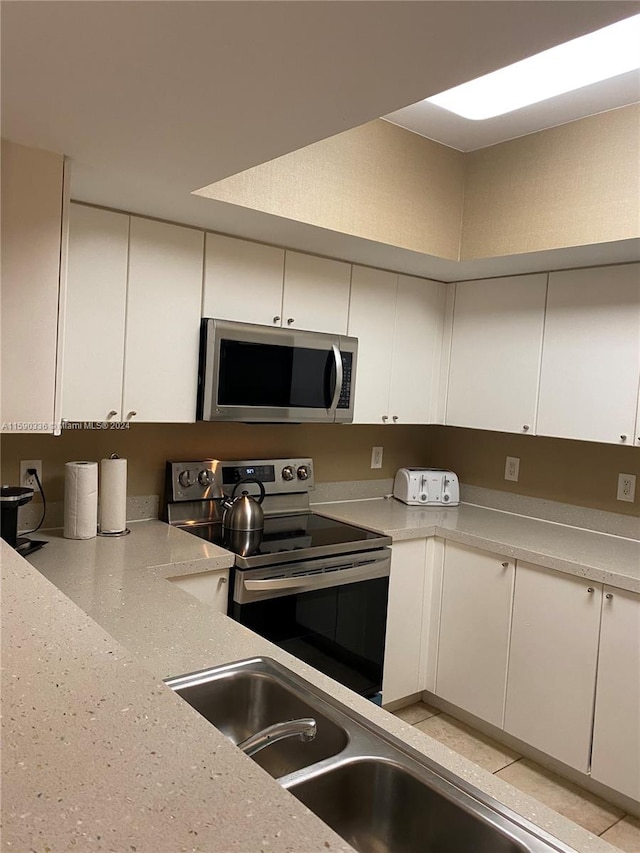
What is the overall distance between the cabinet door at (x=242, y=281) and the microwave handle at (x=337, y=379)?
0.29m

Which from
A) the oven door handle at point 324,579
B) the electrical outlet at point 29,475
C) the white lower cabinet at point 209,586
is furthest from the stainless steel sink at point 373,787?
the electrical outlet at point 29,475

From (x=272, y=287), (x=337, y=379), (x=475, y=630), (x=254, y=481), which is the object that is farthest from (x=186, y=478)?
(x=475, y=630)

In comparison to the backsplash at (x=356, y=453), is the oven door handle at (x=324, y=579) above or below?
below

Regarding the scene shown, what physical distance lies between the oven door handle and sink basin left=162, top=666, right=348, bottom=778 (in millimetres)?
912

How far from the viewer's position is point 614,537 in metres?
2.96

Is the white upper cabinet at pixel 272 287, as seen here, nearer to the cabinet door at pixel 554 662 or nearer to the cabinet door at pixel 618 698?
the cabinet door at pixel 554 662

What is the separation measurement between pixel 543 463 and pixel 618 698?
47.8 inches

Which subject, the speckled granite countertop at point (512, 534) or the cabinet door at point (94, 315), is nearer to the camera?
the cabinet door at point (94, 315)

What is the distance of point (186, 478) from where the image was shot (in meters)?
2.81

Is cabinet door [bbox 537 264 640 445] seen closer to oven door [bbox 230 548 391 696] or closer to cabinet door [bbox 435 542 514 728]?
cabinet door [bbox 435 542 514 728]

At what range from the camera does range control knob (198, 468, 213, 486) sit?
9.34 feet

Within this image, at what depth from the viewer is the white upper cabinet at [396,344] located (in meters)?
3.05

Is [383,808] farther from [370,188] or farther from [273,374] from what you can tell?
[370,188]

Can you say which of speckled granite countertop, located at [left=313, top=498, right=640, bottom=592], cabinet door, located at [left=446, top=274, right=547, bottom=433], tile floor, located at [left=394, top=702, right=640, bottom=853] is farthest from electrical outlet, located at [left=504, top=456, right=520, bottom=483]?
tile floor, located at [left=394, top=702, right=640, bottom=853]
